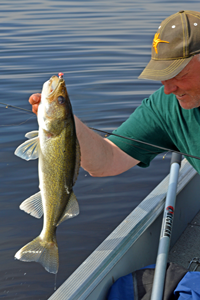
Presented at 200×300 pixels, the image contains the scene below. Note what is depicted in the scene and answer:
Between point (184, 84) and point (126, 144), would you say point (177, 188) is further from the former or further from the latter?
point (184, 84)

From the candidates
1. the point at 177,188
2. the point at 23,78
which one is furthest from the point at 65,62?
the point at 177,188

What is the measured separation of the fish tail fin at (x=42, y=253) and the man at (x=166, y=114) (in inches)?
25.4

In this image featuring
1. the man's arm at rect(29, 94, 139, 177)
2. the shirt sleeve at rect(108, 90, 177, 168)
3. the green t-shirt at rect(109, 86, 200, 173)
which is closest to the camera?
the man's arm at rect(29, 94, 139, 177)

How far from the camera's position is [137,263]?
3.08 metres

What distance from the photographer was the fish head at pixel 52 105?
1.71 meters

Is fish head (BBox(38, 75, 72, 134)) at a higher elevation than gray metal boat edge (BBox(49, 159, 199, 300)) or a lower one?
higher

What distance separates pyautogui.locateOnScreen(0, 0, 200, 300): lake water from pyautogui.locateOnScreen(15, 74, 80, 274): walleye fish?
7.27 ft

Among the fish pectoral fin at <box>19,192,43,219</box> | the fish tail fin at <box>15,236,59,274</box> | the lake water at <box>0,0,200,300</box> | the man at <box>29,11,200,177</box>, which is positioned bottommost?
the lake water at <box>0,0,200,300</box>

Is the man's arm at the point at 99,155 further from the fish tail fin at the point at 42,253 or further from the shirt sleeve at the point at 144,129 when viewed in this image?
the fish tail fin at the point at 42,253

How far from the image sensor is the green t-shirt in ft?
8.55

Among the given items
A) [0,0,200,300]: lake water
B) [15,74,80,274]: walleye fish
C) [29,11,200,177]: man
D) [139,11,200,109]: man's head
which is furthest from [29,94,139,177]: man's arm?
[0,0,200,300]: lake water

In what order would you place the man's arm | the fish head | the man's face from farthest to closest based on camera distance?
the man's face < the man's arm < the fish head

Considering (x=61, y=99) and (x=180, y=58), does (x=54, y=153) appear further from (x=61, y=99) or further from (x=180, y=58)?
(x=180, y=58)

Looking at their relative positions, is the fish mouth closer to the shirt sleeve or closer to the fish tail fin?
the fish tail fin
